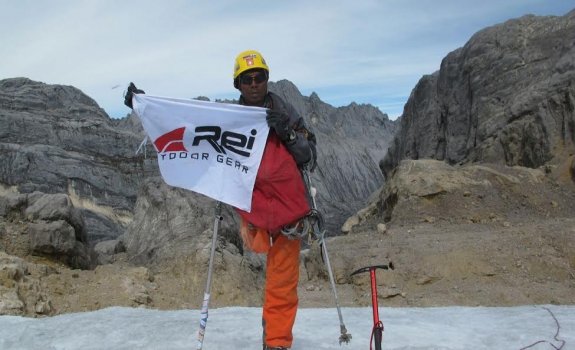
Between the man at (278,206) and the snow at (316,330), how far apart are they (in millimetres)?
820

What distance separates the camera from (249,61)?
13.8ft

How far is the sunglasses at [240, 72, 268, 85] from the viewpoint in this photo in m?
4.30

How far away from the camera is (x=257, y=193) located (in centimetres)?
435

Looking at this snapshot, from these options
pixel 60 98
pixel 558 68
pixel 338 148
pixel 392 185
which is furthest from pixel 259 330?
pixel 338 148

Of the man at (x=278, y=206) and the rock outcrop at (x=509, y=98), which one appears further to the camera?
the rock outcrop at (x=509, y=98)

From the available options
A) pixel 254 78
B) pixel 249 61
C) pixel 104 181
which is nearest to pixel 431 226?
pixel 254 78

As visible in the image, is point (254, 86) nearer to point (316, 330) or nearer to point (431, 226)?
point (316, 330)

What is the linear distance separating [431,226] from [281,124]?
37.0 feet

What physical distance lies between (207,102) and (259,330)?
2430 millimetres

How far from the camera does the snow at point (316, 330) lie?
15.3 feet

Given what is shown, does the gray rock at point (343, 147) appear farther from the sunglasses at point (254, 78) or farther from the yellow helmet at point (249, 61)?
the yellow helmet at point (249, 61)

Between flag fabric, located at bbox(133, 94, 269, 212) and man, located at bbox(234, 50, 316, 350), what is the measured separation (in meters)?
0.16

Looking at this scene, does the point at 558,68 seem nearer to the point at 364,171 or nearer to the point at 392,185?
the point at 392,185

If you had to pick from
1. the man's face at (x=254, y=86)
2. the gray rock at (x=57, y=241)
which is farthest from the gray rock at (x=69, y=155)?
the man's face at (x=254, y=86)
